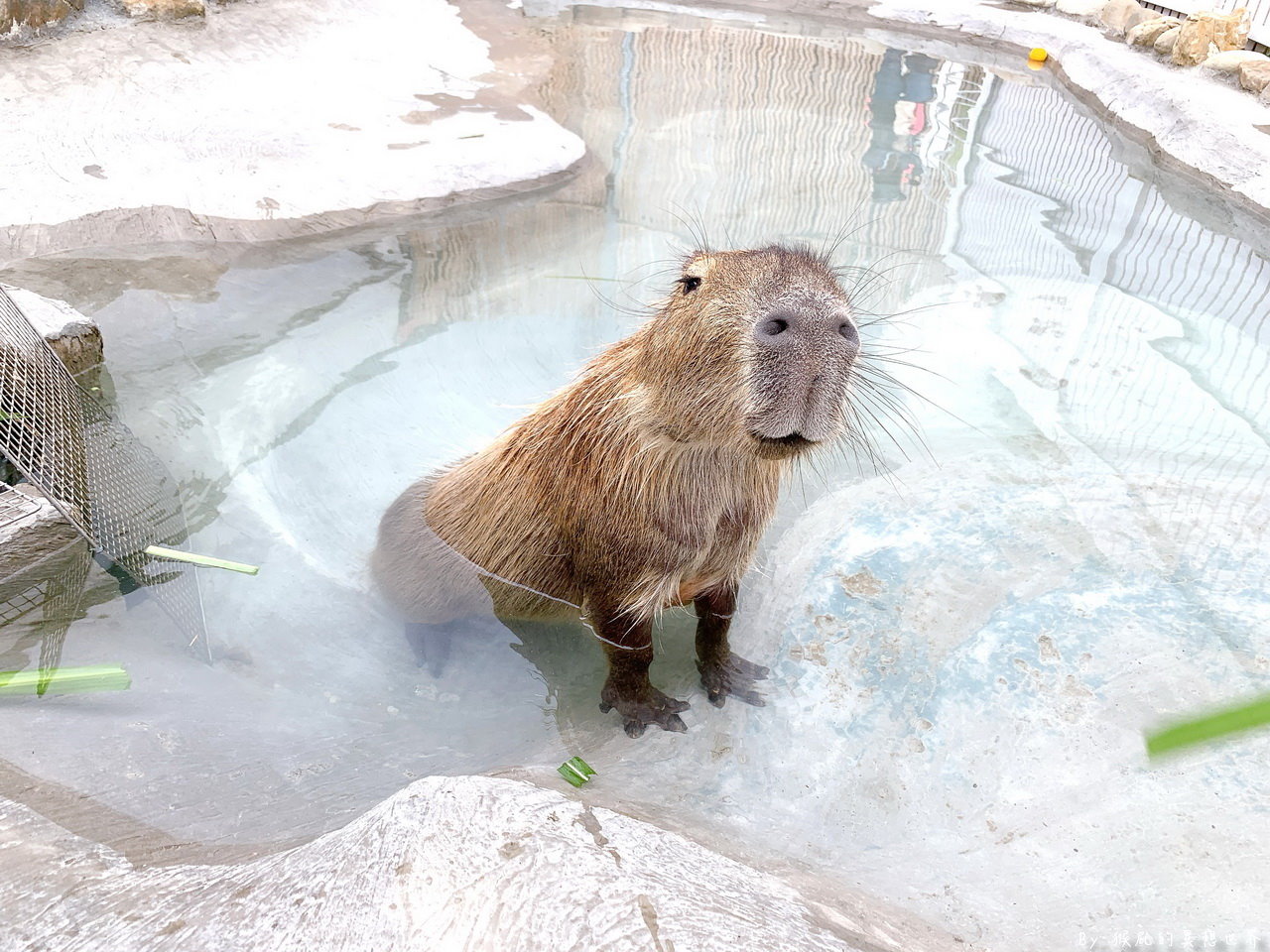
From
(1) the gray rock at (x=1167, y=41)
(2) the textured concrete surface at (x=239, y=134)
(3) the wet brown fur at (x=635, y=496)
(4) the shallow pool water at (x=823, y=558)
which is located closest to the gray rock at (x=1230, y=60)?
(1) the gray rock at (x=1167, y=41)

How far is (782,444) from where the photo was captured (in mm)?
1956

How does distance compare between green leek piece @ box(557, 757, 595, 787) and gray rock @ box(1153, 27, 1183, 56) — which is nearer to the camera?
green leek piece @ box(557, 757, 595, 787)

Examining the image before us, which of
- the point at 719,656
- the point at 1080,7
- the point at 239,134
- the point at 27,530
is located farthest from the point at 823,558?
the point at 1080,7

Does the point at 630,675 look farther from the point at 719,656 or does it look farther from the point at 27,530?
the point at 27,530

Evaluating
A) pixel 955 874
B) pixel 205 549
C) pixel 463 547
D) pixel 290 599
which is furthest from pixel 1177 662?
pixel 205 549

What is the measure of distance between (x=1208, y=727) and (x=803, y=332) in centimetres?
154

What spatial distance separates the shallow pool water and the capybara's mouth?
75 centimetres

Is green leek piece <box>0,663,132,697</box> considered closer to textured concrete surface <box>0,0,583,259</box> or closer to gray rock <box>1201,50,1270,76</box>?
textured concrete surface <box>0,0,583,259</box>

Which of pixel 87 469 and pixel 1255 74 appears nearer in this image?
pixel 87 469

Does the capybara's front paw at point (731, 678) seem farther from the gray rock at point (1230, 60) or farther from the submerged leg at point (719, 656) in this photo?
the gray rock at point (1230, 60)

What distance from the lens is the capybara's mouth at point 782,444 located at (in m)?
1.93

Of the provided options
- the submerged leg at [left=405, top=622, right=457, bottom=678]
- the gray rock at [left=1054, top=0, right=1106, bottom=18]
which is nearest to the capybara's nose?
the submerged leg at [left=405, top=622, right=457, bottom=678]

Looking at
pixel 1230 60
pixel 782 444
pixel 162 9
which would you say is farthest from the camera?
pixel 1230 60

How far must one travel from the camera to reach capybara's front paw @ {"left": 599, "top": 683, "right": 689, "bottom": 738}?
97.0 inches
